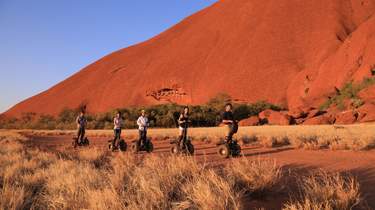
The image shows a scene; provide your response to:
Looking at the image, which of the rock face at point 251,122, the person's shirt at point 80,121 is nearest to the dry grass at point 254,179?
the person's shirt at point 80,121

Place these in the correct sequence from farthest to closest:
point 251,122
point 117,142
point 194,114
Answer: point 194,114 → point 251,122 → point 117,142

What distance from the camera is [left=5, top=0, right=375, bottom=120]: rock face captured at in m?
49.0

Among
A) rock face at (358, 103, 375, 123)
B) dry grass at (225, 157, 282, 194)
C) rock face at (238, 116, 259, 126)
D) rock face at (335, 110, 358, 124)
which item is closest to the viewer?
dry grass at (225, 157, 282, 194)

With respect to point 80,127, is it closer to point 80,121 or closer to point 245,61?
point 80,121

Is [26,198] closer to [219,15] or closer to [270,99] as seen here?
[270,99]

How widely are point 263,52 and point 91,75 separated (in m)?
44.5

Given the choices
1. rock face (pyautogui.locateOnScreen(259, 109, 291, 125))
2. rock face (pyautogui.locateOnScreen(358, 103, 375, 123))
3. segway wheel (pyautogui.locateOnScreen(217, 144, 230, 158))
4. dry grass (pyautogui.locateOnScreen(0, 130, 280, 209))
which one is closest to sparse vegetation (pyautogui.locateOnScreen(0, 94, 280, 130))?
rock face (pyautogui.locateOnScreen(259, 109, 291, 125))

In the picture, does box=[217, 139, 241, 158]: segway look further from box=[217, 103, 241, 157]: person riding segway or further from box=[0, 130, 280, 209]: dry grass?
box=[0, 130, 280, 209]: dry grass

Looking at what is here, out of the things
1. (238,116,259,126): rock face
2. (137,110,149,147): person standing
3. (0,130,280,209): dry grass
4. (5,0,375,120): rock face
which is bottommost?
(0,130,280,209): dry grass

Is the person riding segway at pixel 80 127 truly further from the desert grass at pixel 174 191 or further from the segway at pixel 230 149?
the desert grass at pixel 174 191

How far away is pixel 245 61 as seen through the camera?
207 feet

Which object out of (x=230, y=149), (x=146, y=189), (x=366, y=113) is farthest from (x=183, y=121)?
(x=366, y=113)

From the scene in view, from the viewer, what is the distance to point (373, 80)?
126 feet

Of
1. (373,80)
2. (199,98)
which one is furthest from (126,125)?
(373,80)
